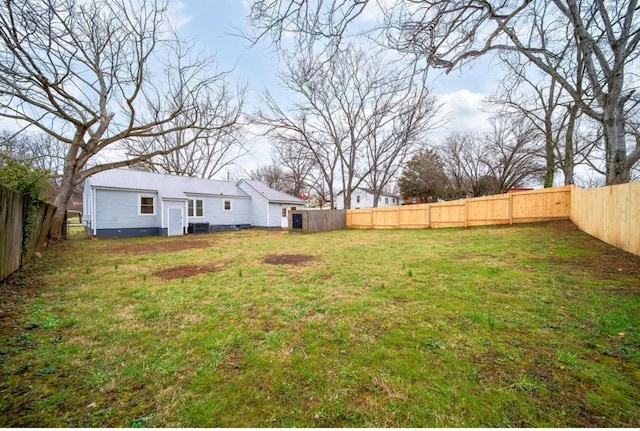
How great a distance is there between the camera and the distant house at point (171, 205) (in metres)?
13.4

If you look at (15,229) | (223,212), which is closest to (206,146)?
(223,212)

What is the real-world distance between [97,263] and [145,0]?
9.31 metres

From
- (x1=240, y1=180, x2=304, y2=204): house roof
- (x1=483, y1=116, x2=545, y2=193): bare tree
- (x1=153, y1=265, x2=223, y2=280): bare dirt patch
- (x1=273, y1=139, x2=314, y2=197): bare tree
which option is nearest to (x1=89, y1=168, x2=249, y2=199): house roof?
(x1=240, y1=180, x2=304, y2=204): house roof

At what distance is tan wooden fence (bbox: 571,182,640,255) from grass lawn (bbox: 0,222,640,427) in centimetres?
65

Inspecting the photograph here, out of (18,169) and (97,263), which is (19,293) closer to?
(97,263)

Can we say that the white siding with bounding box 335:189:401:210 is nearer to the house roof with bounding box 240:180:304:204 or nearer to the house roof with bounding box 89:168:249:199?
the house roof with bounding box 240:180:304:204

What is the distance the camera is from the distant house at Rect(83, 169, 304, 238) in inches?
529

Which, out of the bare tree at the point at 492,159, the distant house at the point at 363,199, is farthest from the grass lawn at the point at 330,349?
the distant house at the point at 363,199

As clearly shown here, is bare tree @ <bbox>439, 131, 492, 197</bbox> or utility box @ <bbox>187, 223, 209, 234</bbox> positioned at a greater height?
bare tree @ <bbox>439, 131, 492, 197</bbox>

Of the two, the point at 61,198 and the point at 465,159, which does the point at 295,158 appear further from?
the point at 465,159

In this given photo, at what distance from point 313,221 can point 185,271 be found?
9938 millimetres

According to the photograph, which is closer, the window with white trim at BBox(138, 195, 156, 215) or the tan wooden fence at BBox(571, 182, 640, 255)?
the tan wooden fence at BBox(571, 182, 640, 255)

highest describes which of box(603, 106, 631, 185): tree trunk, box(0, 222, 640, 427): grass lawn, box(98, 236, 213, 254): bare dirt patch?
box(603, 106, 631, 185): tree trunk

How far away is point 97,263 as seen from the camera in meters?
6.74
